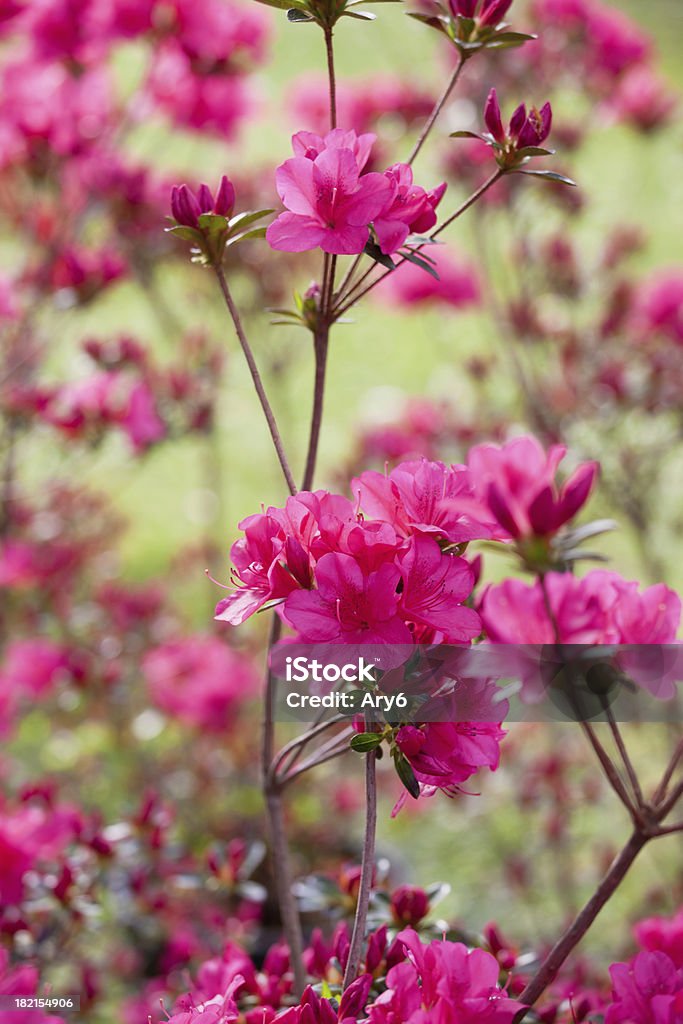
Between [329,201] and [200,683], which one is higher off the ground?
[329,201]

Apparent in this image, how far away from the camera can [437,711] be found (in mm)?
647

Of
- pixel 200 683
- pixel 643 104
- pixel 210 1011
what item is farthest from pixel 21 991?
pixel 643 104

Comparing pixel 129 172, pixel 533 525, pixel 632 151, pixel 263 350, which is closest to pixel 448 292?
pixel 263 350

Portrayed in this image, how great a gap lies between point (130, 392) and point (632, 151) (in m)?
5.45

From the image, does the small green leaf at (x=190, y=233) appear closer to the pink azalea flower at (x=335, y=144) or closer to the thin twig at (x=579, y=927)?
the pink azalea flower at (x=335, y=144)

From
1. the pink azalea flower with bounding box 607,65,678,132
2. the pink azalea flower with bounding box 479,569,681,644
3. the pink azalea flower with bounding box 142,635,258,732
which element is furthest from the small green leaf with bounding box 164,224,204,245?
the pink azalea flower with bounding box 607,65,678,132

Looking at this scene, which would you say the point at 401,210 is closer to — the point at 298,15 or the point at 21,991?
the point at 298,15

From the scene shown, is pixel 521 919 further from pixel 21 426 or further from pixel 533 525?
pixel 533 525

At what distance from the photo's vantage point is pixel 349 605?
2.05 feet

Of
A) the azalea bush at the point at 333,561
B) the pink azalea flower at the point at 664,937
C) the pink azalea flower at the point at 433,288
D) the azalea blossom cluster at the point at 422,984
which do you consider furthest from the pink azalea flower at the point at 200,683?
the pink azalea flower at the point at 664,937

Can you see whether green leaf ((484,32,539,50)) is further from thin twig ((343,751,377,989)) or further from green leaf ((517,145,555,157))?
thin twig ((343,751,377,989))

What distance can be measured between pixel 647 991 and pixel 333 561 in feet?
1.17

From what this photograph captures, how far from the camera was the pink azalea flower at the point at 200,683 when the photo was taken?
209 cm

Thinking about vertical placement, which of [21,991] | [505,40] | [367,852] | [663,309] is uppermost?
[663,309]
